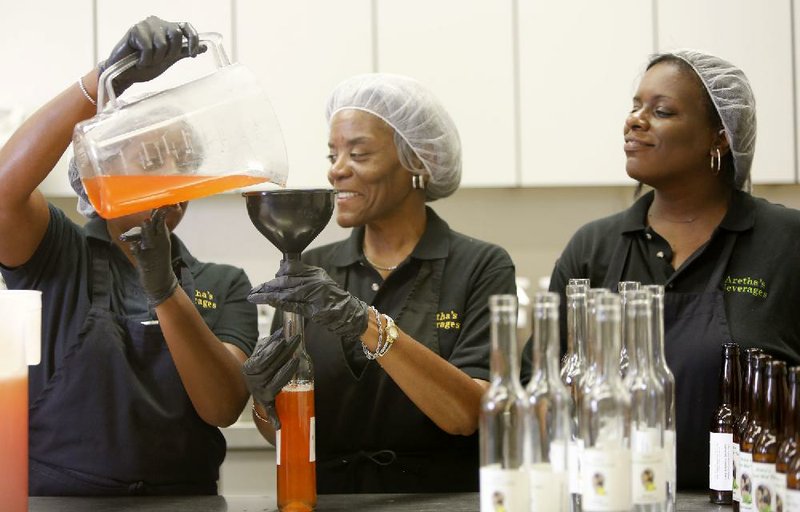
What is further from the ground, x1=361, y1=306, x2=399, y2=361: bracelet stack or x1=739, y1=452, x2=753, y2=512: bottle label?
x1=361, y1=306, x2=399, y2=361: bracelet stack

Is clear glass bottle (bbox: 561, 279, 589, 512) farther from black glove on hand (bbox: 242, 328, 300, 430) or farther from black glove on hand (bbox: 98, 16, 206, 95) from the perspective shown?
black glove on hand (bbox: 98, 16, 206, 95)

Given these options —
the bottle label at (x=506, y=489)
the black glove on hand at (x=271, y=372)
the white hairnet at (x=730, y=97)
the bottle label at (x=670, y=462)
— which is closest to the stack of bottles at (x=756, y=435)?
the bottle label at (x=670, y=462)

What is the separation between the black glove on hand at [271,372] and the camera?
1.47 metres

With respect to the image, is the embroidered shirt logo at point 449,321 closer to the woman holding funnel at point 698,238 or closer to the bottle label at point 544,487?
the woman holding funnel at point 698,238

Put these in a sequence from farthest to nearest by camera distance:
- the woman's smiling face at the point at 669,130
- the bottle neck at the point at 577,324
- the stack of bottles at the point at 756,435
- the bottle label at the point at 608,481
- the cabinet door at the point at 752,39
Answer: the cabinet door at the point at 752,39, the woman's smiling face at the point at 669,130, the bottle neck at the point at 577,324, the stack of bottles at the point at 756,435, the bottle label at the point at 608,481

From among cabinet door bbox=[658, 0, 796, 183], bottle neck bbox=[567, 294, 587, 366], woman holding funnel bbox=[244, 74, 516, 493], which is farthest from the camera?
cabinet door bbox=[658, 0, 796, 183]

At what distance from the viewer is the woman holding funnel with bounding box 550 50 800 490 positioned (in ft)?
5.98

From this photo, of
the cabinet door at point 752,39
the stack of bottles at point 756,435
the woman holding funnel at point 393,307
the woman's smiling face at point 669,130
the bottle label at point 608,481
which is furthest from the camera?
the cabinet door at point 752,39

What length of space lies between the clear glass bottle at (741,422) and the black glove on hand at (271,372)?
0.66 meters

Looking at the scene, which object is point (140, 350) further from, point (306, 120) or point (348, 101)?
point (306, 120)

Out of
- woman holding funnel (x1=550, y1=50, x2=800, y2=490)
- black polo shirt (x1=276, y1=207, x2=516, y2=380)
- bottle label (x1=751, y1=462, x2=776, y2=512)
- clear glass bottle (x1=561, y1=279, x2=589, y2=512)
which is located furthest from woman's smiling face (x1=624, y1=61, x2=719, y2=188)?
bottle label (x1=751, y1=462, x2=776, y2=512)

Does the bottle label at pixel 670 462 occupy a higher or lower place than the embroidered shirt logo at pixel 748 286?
lower

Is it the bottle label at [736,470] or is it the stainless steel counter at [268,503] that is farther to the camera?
the stainless steel counter at [268,503]

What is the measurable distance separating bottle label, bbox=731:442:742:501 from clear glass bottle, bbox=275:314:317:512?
2.04 feet
